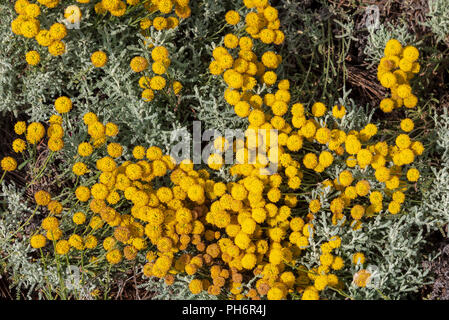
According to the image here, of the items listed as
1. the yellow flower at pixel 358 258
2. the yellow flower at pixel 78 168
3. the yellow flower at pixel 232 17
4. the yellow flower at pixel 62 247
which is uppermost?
the yellow flower at pixel 232 17

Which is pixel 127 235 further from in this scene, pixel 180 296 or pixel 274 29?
pixel 274 29

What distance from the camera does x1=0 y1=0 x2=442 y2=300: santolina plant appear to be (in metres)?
2.94

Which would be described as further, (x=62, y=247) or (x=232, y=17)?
(x=232, y=17)

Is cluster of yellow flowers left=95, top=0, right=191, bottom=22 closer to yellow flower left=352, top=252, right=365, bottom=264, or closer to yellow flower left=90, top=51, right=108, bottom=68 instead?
yellow flower left=90, top=51, right=108, bottom=68

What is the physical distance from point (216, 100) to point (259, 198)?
822 millimetres

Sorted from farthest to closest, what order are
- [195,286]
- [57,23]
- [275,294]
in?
[57,23]
[195,286]
[275,294]

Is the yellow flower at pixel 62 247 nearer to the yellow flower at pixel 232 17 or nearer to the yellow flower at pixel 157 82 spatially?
the yellow flower at pixel 157 82

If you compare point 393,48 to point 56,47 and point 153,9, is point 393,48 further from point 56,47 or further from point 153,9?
point 56,47

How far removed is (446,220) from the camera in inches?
135

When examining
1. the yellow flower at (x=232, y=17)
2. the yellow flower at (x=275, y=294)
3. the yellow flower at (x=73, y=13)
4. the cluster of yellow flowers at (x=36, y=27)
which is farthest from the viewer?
the yellow flower at (x=232, y=17)

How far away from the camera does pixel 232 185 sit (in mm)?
3076

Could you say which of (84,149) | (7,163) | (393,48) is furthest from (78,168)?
(393,48)

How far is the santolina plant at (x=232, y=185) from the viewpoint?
2938 mm

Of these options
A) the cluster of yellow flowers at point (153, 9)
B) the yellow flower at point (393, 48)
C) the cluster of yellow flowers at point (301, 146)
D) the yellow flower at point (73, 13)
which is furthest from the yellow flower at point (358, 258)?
the yellow flower at point (73, 13)
